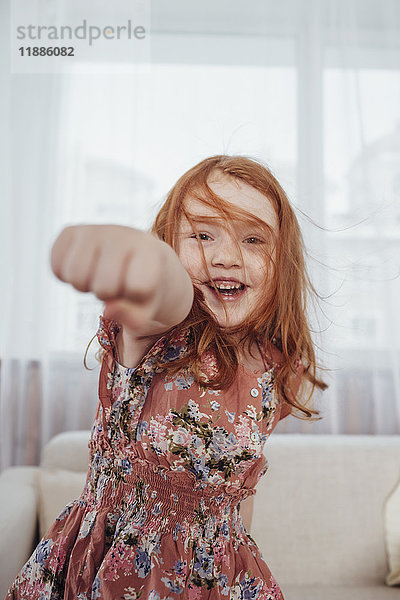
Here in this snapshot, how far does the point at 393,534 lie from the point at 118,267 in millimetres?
1332

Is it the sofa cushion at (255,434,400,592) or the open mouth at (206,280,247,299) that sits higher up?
the open mouth at (206,280,247,299)

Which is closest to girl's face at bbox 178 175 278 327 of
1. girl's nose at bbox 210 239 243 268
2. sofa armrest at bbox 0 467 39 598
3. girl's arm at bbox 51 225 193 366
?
girl's nose at bbox 210 239 243 268

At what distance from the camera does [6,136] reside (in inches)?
75.6

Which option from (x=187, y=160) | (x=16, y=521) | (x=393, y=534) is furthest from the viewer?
(x=187, y=160)

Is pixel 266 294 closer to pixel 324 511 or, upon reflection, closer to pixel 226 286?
pixel 226 286

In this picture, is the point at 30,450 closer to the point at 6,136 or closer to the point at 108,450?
the point at 6,136

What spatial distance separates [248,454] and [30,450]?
1417 mm

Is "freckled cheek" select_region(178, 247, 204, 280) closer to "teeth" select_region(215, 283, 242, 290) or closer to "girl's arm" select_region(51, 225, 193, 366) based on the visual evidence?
"teeth" select_region(215, 283, 242, 290)

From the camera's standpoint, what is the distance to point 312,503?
1463 millimetres

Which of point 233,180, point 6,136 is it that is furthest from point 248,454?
point 6,136

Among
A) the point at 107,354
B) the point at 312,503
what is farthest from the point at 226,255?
the point at 312,503

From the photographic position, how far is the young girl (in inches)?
26.2

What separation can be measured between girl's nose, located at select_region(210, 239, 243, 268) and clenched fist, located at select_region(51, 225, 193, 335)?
24cm

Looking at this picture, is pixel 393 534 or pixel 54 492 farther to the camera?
pixel 393 534
